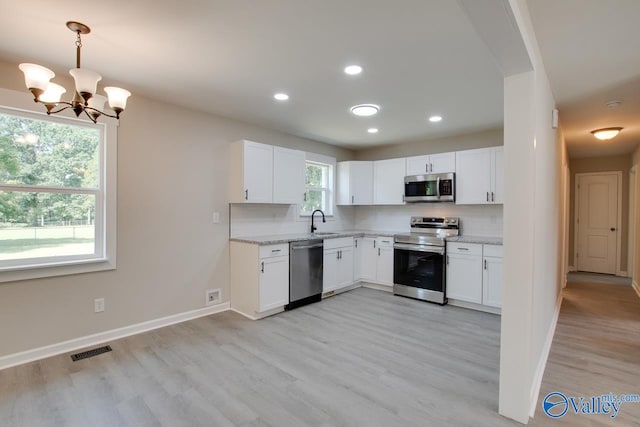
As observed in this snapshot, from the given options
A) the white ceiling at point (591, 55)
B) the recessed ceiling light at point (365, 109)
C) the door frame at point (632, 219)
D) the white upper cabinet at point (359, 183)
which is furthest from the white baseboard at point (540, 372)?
the door frame at point (632, 219)

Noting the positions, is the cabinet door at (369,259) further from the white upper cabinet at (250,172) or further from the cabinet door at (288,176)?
the white upper cabinet at (250,172)

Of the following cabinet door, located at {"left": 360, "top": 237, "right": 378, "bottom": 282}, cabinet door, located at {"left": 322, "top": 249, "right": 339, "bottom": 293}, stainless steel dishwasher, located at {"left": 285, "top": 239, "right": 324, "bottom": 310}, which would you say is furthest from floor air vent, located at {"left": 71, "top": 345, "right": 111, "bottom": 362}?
cabinet door, located at {"left": 360, "top": 237, "right": 378, "bottom": 282}

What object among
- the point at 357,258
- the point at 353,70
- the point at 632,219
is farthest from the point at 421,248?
the point at 632,219

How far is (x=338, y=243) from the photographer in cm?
472

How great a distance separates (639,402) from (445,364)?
3.97 ft

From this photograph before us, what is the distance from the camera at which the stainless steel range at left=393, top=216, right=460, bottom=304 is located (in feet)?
14.1

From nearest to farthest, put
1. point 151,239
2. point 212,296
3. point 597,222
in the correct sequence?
1. point 151,239
2. point 212,296
3. point 597,222

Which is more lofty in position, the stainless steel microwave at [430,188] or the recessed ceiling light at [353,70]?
the recessed ceiling light at [353,70]

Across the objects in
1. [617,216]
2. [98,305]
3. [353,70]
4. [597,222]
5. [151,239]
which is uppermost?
[353,70]

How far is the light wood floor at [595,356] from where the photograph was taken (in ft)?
6.59

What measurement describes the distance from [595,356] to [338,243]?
9.82 feet

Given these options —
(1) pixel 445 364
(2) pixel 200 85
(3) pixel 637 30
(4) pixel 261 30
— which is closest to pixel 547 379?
(1) pixel 445 364

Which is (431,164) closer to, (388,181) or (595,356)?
(388,181)

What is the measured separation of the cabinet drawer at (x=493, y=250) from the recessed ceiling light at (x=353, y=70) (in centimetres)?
271
